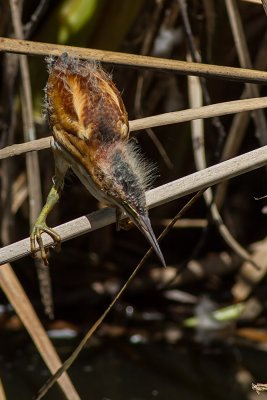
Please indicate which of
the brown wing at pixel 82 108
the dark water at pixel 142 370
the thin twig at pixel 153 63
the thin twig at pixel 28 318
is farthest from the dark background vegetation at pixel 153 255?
the thin twig at pixel 153 63

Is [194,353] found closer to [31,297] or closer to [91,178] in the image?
[31,297]

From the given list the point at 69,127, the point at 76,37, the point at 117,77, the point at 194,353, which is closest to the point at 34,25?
the point at 76,37

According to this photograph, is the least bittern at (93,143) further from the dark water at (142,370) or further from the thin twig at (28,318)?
the dark water at (142,370)

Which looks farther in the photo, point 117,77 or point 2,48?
point 117,77

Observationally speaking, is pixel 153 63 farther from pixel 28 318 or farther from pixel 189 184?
pixel 28 318

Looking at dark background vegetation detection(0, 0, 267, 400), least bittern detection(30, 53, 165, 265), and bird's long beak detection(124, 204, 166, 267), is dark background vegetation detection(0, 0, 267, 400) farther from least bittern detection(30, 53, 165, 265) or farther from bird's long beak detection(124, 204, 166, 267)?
bird's long beak detection(124, 204, 166, 267)

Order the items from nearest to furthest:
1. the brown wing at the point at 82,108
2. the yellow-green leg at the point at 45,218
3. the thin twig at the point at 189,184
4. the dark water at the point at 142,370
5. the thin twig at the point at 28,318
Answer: the thin twig at the point at 189,184, the yellow-green leg at the point at 45,218, the brown wing at the point at 82,108, the thin twig at the point at 28,318, the dark water at the point at 142,370
